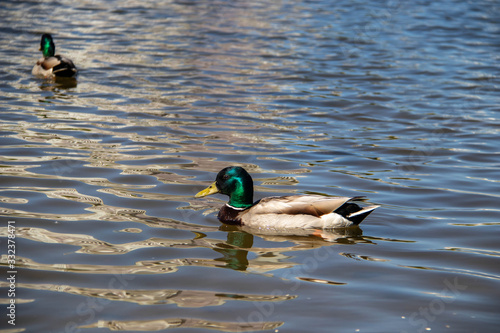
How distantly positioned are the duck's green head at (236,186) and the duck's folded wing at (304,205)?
29 centimetres

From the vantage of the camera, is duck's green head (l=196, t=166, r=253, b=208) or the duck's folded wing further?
duck's green head (l=196, t=166, r=253, b=208)

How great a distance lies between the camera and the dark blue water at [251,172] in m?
4.59

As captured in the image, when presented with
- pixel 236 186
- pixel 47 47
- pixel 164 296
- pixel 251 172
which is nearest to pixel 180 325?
pixel 164 296

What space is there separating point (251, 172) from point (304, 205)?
5.47 ft

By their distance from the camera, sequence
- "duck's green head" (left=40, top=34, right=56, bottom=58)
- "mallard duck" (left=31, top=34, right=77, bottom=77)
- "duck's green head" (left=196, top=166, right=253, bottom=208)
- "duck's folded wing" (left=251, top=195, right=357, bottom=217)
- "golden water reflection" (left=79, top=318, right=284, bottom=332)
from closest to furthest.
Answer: "golden water reflection" (left=79, top=318, right=284, bottom=332) → "duck's folded wing" (left=251, top=195, right=357, bottom=217) → "duck's green head" (left=196, top=166, right=253, bottom=208) → "mallard duck" (left=31, top=34, right=77, bottom=77) → "duck's green head" (left=40, top=34, right=56, bottom=58)

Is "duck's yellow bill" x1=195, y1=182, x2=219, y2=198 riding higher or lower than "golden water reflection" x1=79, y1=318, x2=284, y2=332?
higher

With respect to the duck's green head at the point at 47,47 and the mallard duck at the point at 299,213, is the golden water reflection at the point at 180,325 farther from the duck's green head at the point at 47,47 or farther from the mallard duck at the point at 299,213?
the duck's green head at the point at 47,47

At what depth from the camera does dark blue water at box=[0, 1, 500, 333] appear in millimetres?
4594

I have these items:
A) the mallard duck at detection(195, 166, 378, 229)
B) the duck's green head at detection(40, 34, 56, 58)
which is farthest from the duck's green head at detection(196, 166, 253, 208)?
the duck's green head at detection(40, 34, 56, 58)

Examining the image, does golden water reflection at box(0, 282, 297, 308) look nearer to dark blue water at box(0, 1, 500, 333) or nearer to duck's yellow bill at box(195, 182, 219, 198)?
dark blue water at box(0, 1, 500, 333)

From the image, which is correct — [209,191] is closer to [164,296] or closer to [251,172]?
[251,172]

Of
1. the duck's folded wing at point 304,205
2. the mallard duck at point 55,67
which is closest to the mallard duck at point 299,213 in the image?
the duck's folded wing at point 304,205

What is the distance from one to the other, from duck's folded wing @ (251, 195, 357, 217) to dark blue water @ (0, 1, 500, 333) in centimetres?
21

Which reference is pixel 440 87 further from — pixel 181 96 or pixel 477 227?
pixel 477 227
